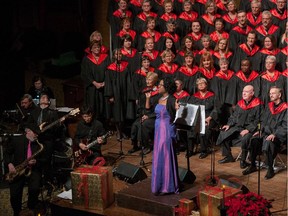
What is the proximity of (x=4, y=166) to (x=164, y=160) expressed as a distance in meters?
2.05

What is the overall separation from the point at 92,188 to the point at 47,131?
52.2 inches

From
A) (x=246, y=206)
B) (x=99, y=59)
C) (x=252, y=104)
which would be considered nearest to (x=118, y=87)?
(x=99, y=59)

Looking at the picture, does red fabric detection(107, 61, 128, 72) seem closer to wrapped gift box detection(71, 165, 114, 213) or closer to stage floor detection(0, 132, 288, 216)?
stage floor detection(0, 132, 288, 216)

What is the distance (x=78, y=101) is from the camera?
39.0 feet

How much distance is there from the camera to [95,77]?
10875 mm

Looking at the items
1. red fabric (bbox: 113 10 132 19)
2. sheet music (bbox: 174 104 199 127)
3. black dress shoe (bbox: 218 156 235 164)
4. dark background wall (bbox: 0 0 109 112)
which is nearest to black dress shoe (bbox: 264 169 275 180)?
black dress shoe (bbox: 218 156 235 164)

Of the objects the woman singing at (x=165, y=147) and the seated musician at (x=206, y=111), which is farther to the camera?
the seated musician at (x=206, y=111)

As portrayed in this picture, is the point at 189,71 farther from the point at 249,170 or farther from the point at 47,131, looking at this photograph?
the point at 47,131

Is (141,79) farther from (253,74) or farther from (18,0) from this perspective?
(18,0)

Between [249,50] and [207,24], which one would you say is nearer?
[249,50]

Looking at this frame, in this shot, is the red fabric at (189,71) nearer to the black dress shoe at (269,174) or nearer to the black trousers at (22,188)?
the black dress shoe at (269,174)

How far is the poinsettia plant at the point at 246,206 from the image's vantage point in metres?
6.78

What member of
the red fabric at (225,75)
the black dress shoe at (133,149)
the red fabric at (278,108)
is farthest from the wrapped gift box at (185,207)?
the red fabric at (225,75)

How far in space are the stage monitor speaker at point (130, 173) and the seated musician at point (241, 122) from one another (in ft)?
4.70
